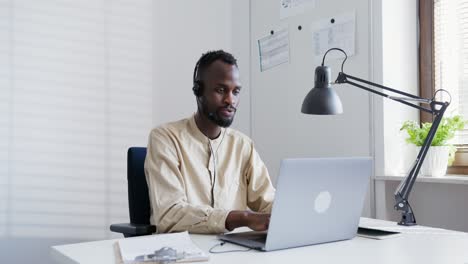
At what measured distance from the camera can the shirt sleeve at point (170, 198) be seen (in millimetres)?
1429

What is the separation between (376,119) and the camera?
→ 2.18 metres

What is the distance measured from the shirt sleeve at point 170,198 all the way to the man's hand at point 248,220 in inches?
0.9

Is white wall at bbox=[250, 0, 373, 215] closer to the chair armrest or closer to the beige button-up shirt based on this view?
the beige button-up shirt

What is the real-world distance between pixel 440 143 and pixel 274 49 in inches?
41.9

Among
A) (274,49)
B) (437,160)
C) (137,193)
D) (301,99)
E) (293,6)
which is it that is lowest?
(137,193)

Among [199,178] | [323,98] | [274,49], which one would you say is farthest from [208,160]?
[274,49]

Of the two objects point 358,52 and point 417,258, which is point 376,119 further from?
point 417,258

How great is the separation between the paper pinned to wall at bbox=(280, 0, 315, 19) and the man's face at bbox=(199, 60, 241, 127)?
0.87 meters

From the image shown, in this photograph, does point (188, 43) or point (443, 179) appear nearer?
point (443, 179)

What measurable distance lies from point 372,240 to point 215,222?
0.42m

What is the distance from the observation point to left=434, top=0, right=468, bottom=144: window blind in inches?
84.0

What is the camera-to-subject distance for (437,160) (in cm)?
199

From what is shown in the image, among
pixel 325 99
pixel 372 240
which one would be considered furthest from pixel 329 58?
pixel 372 240

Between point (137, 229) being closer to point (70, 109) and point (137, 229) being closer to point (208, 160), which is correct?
point (208, 160)
